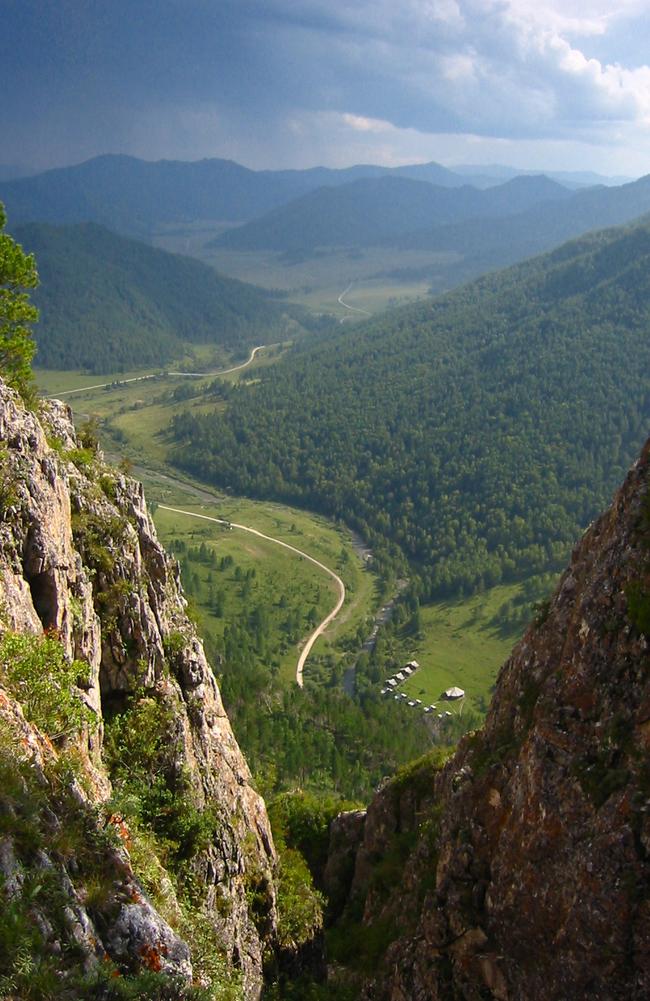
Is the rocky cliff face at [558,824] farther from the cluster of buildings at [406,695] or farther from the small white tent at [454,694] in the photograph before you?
the small white tent at [454,694]

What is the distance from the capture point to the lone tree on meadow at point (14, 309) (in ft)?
120

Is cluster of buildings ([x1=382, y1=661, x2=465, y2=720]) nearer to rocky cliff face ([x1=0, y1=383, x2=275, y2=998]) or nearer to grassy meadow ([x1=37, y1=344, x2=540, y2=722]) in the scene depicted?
grassy meadow ([x1=37, y1=344, x2=540, y2=722])

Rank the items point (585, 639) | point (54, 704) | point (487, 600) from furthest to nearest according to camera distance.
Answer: point (487, 600)
point (585, 639)
point (54, 704)

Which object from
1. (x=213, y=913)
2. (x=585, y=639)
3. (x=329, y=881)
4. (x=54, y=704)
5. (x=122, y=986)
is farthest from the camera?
(x=329, y=881)

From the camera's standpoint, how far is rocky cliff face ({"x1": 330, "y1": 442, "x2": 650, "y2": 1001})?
20.7 metres

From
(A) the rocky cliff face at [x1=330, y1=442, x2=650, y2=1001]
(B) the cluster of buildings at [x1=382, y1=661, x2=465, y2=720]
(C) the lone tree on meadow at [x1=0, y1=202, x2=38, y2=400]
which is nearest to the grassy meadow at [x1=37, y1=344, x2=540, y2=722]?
(B) the cluster of buildings at [x1=382, y1=661, x2=465, y2=720]

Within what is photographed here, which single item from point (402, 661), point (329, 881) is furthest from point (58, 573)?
point (402, 661)

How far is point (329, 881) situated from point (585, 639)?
95.3ft

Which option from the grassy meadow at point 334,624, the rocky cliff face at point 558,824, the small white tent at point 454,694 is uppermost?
the rocky cliff face at point 558,824

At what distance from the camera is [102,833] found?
18281 millimetres

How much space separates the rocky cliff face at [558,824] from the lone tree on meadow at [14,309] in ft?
93.5

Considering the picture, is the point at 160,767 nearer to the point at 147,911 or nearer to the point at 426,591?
the point at 147,911

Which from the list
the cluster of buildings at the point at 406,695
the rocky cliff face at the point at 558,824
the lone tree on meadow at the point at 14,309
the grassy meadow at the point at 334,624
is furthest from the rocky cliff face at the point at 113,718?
the grassy meadow at the point at 334,624

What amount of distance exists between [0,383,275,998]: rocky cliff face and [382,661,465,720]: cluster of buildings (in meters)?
108
